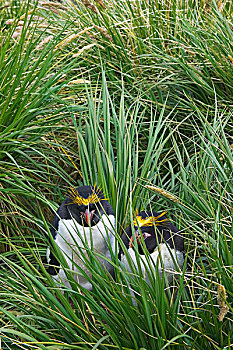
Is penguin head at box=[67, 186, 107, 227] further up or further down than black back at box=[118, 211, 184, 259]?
further up

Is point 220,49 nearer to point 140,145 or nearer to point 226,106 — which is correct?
point 226,106

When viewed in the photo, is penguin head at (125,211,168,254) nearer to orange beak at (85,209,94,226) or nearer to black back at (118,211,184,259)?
black back at (118,211,184,259)

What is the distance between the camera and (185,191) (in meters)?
2.05

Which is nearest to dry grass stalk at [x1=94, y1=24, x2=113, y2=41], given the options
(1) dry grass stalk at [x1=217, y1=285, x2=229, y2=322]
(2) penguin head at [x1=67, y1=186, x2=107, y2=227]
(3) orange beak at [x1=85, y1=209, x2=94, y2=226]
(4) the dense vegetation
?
(4) the dense vegetation

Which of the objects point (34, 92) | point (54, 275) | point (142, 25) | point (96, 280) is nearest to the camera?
point (96, 280)

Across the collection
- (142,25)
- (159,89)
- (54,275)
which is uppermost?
(142,25)

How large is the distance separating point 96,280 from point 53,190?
99 cm

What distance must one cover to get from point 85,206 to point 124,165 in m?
0.36

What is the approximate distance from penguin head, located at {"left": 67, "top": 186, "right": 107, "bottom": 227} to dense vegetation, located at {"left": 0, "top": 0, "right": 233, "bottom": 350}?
132mm

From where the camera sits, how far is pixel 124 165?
2.19m

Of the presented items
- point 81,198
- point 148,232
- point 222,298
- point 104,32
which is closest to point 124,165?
point 81,198

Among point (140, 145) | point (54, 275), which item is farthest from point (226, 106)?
point (54, 275)

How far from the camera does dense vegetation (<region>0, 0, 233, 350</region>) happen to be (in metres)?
1.49

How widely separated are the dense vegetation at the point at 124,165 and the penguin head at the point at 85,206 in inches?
5.2
